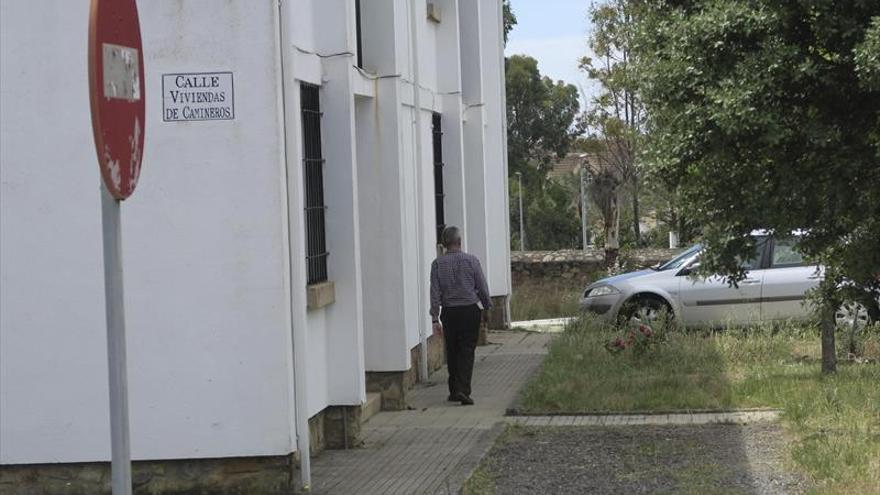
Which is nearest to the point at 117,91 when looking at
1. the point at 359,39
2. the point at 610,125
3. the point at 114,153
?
the point at 114,153

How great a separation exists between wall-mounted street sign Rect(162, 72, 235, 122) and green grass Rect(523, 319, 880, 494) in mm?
4627

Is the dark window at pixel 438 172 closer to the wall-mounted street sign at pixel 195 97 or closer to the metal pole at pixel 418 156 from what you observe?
the metal pole at pixel 418 156

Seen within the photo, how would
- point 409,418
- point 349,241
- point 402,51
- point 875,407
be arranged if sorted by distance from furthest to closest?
point 402,51 < point 409,418 < point 875,407 < point 349,241

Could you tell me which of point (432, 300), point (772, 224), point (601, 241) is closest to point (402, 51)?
point (432, 300)

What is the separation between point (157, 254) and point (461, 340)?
4994 millimetres

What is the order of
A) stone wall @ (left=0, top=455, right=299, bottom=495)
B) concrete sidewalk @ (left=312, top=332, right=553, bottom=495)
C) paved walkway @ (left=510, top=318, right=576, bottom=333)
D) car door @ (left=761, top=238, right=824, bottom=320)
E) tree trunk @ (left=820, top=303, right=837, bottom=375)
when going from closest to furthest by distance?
stone wall @ (left=0, top=455, right=299, bottom=495)
concrete sidewalk @ (left=312, top=332, right=553, bottom=495)
tree trunk @ (left=820, top=303, right=837, bottom=375)
car door @ (left=761, top=238, right=824, bottom=320)
paved walkway @ (left=510, top=318, right=576, bottom=333)

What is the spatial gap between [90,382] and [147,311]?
0.61 meters

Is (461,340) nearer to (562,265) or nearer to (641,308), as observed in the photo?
(641,308)

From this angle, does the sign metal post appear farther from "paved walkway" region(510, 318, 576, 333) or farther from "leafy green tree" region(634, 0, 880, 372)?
"paved walkway" region(510, 318, 576, 333)

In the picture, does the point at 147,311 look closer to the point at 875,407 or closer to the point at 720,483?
the point at 720,483

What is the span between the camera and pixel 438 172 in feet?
58.0

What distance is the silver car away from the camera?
1970 cm

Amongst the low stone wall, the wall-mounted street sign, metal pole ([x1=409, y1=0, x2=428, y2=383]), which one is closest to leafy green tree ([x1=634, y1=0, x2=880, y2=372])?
the wall-mounted street sign

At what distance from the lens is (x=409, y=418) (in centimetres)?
1295
